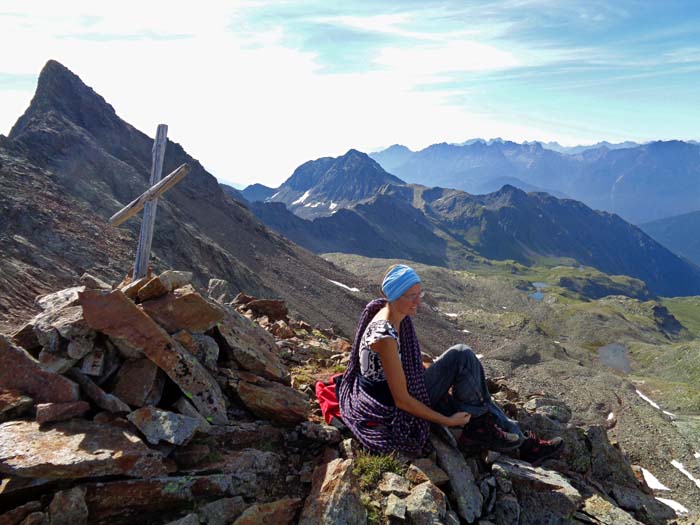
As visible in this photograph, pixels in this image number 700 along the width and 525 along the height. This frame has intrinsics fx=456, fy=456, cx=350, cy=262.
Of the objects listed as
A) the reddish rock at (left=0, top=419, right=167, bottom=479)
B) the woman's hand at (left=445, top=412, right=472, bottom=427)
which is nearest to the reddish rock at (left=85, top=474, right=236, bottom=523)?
the reddish rock at (left=0, top=419, right=167, bottom=479)

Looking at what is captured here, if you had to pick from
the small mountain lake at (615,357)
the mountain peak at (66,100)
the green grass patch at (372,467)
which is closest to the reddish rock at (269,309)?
the green grass patch at (372,467)

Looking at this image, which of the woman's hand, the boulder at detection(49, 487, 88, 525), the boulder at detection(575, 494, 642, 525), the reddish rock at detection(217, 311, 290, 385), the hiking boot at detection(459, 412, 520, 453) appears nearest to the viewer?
the boulder at detection(49, 487, 88, 525)

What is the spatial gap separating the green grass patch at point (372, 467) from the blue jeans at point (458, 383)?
1.28m

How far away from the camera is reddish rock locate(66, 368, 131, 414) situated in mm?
7176

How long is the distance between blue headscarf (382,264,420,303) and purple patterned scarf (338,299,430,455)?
0.51 m

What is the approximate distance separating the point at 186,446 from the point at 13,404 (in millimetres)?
2581

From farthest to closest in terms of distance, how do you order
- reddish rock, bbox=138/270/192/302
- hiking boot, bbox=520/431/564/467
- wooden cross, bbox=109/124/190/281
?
wooden cross, bbox=109/124/190/281, hiking boot, bbox=520/431/564/467, reddish rock, bbox=138/270/192/302

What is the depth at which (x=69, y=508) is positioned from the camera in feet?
19.3

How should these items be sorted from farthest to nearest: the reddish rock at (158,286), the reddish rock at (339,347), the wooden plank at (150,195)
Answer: the reddish rock at (339,347) → the wooden plank at (150,195) → the reddish rock at (158,286)

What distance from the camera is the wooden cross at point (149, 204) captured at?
11.8 metres

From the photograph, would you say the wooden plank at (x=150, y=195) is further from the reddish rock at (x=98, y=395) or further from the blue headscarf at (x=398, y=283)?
the blue headscarf at (x=398, y=283)

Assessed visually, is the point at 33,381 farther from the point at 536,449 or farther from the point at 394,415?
the point at 536,449

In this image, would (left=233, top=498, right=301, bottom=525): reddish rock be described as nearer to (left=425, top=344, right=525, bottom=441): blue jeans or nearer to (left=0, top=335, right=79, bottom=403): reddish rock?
(left=425, top=344, right=525, bottom=441): blue jeans

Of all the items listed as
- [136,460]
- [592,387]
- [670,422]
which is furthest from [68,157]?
[670,422]
